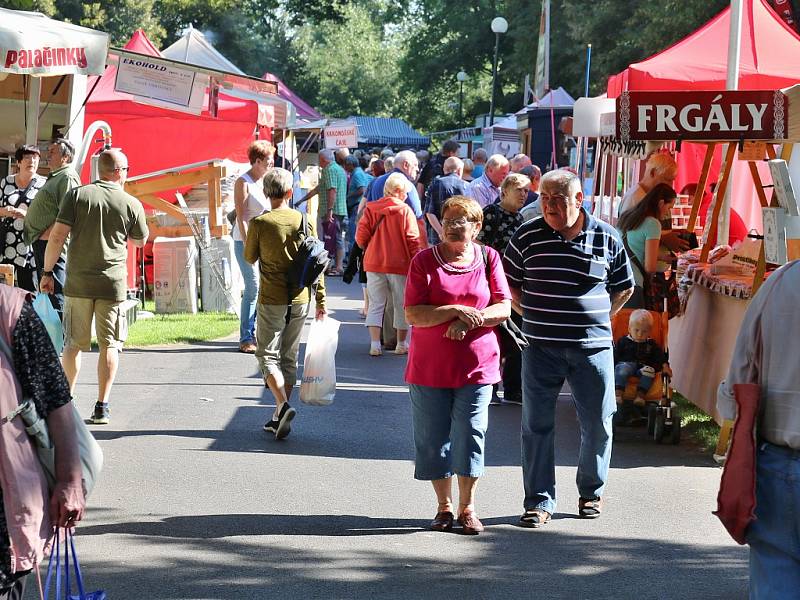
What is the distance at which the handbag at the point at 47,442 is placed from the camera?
11.5ft

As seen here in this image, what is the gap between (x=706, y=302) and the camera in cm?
952

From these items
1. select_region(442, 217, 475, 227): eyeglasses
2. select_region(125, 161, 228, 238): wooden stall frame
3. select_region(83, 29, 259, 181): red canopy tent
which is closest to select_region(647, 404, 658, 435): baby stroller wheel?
select_region(442, 217, 475, 227): eyeglasses

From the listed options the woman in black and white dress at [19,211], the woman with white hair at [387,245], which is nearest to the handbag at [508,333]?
the woman in black and white dress at [19,211]

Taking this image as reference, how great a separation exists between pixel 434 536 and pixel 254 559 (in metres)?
0.98

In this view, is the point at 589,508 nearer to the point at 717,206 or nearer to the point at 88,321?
the point at 717,206

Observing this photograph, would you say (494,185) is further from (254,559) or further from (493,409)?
(254,559)

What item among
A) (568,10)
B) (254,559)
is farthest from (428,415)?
(568,10)

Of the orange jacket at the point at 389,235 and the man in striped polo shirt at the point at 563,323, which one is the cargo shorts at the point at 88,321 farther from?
the orange jacket at the point at 389,235

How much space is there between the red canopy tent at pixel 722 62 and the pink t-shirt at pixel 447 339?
763 centimetres

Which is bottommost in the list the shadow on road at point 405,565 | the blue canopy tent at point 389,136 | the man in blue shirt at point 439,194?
the shadow on road at point 405,565

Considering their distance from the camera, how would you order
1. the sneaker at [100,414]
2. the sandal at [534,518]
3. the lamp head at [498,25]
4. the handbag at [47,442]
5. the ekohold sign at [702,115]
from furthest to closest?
the lamp head at [498,25] → the sneaker at [100,414] → the ekohold sign at [702,115] → the sandal at [534,518] → the handbag at [47,442]

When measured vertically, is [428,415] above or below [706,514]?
above

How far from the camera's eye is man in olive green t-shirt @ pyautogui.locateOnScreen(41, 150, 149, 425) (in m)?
8.68

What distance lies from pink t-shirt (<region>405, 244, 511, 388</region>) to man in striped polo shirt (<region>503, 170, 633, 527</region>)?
0.33 m
